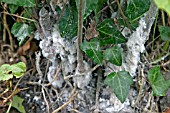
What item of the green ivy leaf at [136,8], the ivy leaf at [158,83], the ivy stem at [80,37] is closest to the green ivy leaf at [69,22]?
the ivy stem at [80,37]

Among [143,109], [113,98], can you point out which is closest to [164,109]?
[143,109]

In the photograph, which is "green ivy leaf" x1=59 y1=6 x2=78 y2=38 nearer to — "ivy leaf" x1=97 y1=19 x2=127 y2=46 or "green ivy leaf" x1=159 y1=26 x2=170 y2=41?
"ivy leaf" x1=97 y1=19 x2=127 y2=46

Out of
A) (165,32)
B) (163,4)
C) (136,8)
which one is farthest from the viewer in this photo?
(165,32)

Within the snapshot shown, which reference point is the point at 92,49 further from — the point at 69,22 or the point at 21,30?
the point at 21,30

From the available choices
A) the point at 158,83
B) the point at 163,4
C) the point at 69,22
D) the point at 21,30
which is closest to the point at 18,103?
the point at 21,30

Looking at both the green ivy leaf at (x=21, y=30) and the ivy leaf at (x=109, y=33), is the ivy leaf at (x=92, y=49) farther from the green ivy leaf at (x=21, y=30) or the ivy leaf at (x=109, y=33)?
the green ivy leaf at (x=21, y=30)

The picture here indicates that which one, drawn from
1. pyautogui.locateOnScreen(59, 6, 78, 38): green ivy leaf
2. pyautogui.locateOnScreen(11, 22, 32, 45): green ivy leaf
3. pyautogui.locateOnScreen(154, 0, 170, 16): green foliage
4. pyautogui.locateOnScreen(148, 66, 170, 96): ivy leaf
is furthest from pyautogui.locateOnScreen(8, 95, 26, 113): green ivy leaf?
pyautogui.locateOnScreen(154, 0, 170, 16): green foliage
